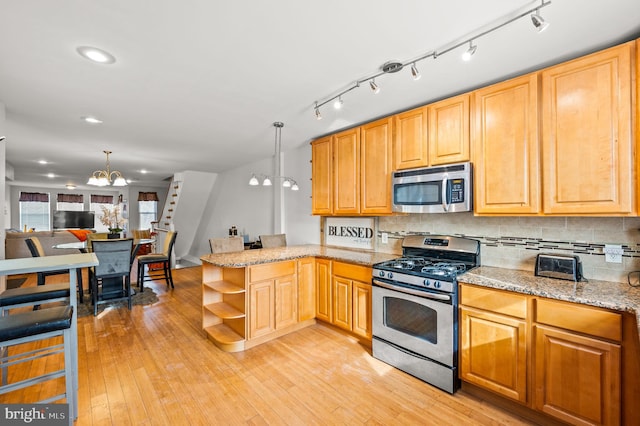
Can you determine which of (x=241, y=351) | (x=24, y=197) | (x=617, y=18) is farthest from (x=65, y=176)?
(x=617, y=18)

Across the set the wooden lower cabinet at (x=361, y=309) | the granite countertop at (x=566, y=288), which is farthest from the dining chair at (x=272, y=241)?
the granite countertop at (x=566, y=288)

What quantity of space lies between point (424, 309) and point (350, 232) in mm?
1587

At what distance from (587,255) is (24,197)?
13882mm

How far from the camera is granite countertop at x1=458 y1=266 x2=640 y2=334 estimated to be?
1528 millimetres

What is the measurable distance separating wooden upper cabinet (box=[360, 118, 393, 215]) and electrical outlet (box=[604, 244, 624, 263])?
1.62 meters

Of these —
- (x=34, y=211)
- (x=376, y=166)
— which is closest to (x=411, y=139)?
(x=376, y=166)

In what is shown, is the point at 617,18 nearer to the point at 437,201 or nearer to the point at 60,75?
the point at 437,201

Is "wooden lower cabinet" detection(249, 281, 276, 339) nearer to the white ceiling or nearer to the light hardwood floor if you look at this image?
the light hardwood floor

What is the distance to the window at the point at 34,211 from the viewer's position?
30.5 ft

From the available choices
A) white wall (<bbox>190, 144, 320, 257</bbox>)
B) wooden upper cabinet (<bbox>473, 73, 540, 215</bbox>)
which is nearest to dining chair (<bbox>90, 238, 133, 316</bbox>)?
white wall (<bbox>190, 144, 320, 257</bbox>)

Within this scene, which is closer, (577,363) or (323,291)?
(577,363)

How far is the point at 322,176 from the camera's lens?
366 centimetres

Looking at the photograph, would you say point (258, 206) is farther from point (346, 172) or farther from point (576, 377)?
point (576, 377)

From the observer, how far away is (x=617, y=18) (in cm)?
158
